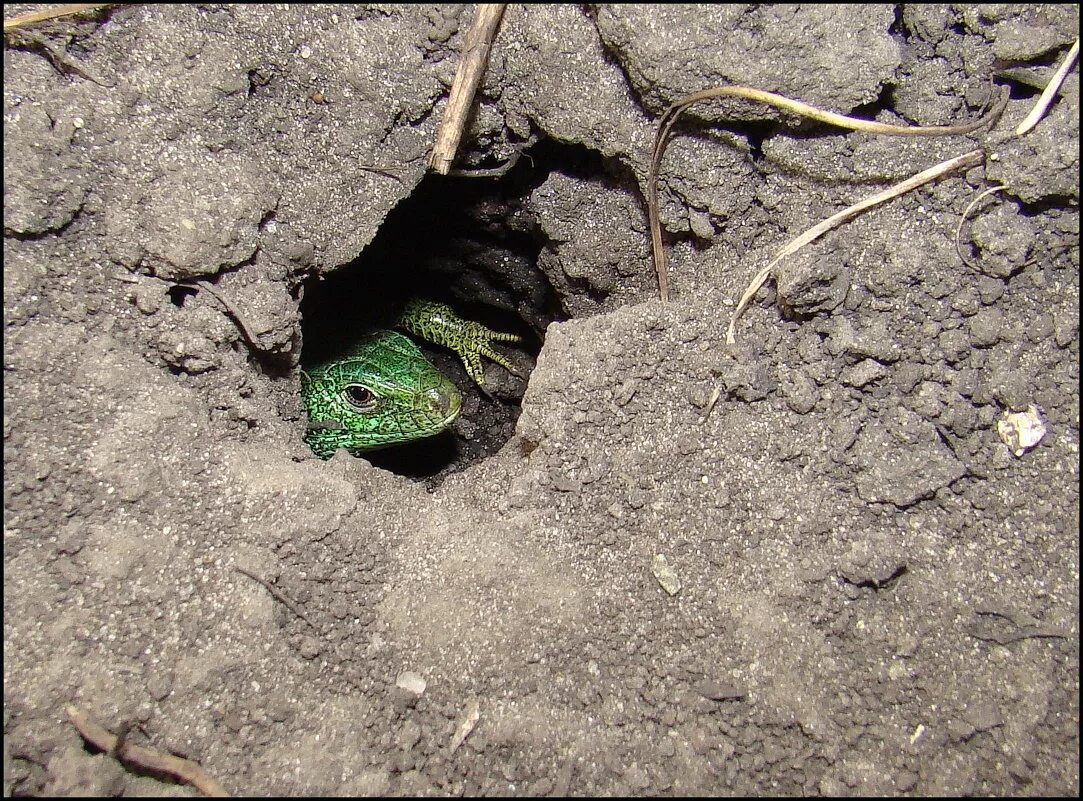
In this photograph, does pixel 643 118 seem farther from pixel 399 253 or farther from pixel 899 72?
pixel 399 253

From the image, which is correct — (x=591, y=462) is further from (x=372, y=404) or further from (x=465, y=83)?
(x=372, y=404)

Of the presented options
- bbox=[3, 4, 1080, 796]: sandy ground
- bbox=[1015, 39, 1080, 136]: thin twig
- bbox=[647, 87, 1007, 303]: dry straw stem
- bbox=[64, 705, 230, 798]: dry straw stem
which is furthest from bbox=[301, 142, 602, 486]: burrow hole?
bbox=[64, 705, 230, 798]: dry straw stem

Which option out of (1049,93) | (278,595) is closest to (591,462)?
(278,595)

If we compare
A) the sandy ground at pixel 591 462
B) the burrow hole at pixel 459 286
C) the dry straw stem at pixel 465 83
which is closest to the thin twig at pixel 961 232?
the sandy ground at pixel 591 462

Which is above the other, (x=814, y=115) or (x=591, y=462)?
(x=814, y=115)

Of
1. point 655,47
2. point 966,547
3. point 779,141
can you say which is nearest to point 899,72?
point 779,141

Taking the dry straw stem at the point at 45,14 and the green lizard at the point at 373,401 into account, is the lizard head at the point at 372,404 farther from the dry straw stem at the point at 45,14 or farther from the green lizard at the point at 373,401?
the dry straw stem at the point at 45,14
